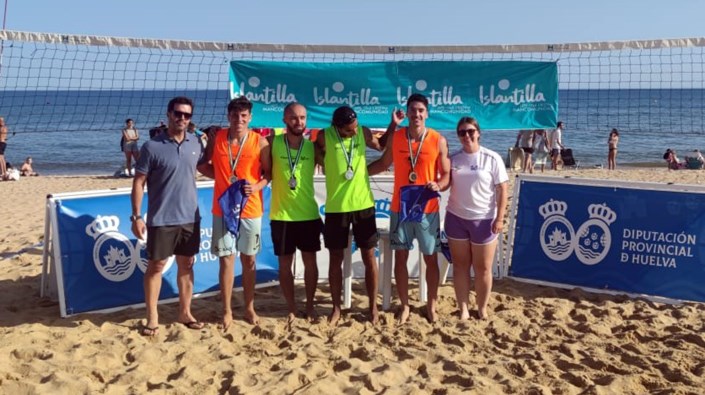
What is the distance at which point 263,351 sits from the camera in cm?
466

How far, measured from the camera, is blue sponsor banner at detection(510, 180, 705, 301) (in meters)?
5.71

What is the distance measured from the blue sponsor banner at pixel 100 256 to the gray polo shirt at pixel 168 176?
76 cm

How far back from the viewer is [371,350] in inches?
183

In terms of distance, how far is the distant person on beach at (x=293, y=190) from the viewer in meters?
5.01

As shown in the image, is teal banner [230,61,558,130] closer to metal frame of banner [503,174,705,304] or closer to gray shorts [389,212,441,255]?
metal frame of banner [503,174,705,304]

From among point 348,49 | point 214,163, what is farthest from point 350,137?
point 348,49

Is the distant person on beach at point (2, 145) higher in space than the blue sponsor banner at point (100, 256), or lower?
higher

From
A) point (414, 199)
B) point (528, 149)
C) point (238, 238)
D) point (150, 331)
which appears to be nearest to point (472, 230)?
point (414, 199)

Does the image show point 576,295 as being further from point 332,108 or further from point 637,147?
point 637,147

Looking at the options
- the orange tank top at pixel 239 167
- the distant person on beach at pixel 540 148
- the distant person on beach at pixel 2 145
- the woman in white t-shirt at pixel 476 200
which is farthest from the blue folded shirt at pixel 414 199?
the distant person on beach at pixel 540 148

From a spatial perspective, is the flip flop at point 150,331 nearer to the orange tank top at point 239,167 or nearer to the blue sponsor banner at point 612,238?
the orange tank top at point 239,167

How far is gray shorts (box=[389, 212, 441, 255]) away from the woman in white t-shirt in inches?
7.3

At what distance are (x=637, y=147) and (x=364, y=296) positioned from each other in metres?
24.6

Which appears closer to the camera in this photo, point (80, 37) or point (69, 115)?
point (80, 37)
